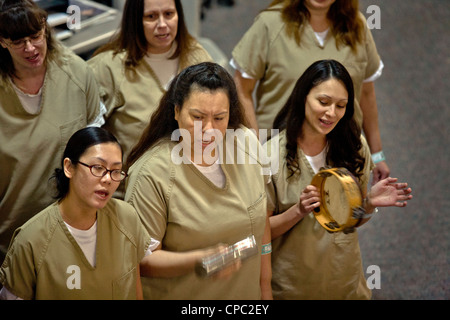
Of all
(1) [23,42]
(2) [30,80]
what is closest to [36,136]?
(2) [30,80]

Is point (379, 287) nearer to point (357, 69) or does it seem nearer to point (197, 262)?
point (357, 69)

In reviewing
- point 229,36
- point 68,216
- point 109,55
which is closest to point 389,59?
point 229,36

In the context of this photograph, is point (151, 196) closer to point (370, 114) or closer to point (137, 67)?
point (137, 67)

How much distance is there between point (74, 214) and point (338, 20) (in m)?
1.46

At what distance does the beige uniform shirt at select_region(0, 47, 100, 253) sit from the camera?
7.38 feet

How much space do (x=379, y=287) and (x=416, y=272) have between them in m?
0.22

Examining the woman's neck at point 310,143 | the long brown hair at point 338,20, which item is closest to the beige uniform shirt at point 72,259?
the woman's neck at point 310,143

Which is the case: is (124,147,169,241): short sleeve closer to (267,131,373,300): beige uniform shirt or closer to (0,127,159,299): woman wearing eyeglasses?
(0,127,159,299): woman wearing eyeglasses

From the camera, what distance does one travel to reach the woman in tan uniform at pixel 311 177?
226 centimetres

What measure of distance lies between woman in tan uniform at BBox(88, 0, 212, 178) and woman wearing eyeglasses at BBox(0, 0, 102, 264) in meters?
0.18

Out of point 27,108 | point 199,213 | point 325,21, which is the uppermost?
point 325,21

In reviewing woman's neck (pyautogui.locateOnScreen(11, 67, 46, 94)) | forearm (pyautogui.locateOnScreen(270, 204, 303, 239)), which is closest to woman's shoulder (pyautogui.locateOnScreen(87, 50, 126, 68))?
woman's neck (pyautogui.locateOnScreen(11, 67, 46, 94))

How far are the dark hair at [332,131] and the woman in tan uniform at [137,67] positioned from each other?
1.75 feet
